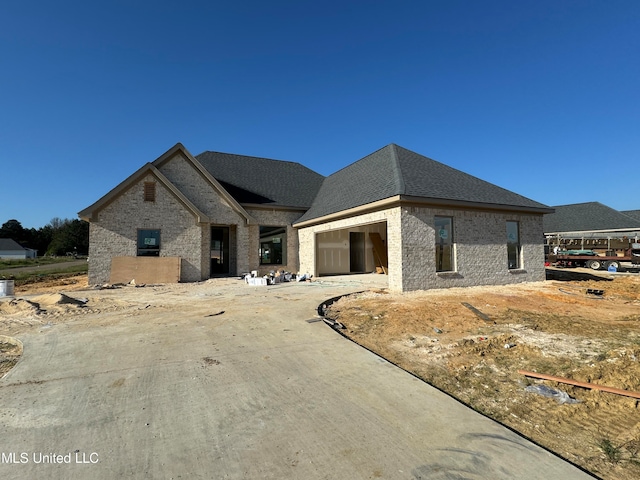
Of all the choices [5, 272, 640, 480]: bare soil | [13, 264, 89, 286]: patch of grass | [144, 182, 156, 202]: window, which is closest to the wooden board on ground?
[144, 182, 156, 202]: window

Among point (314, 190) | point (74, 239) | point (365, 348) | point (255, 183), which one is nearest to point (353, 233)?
point (314, 190)

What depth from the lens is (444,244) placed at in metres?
13.3

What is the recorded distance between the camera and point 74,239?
235 ft

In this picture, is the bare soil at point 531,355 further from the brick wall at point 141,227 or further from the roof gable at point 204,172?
the roof gable at point 204,172

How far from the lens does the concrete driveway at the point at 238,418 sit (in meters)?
2.53

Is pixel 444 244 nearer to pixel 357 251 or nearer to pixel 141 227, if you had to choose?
pixel 357 251

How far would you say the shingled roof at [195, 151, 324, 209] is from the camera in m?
20.7

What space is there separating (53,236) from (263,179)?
86411 mm

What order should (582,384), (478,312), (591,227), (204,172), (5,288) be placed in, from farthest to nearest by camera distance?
(591,227), (204,172), (5,288), (478,312), (582,384)

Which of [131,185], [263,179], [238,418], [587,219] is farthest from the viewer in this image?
[587,219]

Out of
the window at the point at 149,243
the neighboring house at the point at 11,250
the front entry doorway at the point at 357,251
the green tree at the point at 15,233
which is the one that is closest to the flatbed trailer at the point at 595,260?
the front entry doorway at the point at 357,251

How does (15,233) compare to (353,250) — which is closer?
(353,250)

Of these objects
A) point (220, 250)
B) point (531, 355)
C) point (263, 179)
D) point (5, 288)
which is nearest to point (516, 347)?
point (531, 355)

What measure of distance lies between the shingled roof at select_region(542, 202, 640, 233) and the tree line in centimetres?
8833
